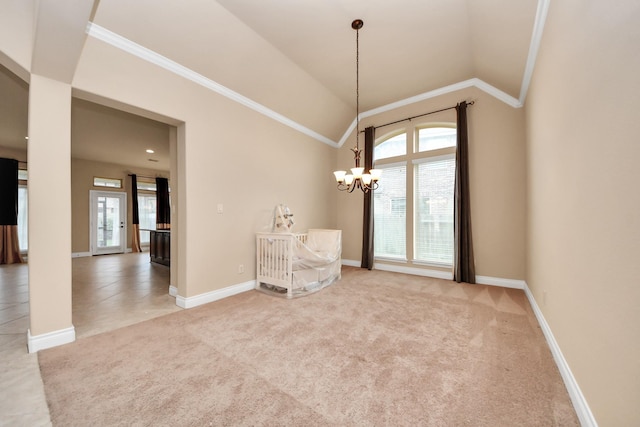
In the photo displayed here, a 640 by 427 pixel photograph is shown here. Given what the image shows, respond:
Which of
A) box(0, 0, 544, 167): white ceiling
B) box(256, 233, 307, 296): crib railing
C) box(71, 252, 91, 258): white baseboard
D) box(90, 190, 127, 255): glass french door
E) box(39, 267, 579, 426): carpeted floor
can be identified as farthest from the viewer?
box(90, 190, 127, 255): glass french door

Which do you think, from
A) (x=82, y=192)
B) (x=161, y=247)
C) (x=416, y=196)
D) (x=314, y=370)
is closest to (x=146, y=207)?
(x=82, y=192)

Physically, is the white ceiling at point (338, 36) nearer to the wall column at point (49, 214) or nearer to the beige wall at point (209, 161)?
the beige wall at point (209, 161)

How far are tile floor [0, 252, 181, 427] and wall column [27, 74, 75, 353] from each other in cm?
24

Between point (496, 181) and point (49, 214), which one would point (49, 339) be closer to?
point (49, 214)

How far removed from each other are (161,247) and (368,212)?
4.70 metres

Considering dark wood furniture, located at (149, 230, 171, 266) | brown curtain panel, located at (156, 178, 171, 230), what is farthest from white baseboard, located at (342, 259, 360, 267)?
brown curtain panel, located at (156, 178, 171, 230)

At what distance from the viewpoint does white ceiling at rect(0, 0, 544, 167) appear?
2330 millimetres

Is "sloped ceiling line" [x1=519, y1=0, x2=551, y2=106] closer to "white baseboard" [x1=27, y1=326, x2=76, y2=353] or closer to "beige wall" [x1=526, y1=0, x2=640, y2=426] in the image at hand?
"beige wall" [x1=526, y1=0, x2=640, y2=426]

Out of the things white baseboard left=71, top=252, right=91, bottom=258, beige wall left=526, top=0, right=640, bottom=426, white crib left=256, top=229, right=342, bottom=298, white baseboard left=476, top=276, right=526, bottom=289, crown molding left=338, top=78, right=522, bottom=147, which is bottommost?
white baseboard left=71, top=252, right=91, bottom=258

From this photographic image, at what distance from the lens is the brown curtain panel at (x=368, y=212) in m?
4.89

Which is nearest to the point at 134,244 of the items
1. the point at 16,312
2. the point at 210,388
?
the point at 16,312

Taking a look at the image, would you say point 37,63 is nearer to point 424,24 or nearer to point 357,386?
point 357,386

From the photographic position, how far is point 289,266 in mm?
3262

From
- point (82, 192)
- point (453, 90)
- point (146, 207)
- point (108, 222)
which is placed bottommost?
point (108, 222)
